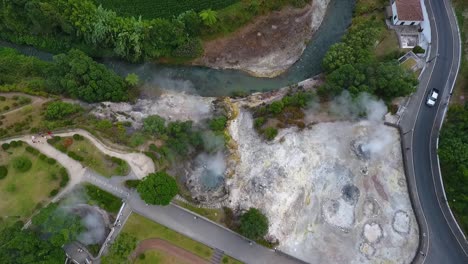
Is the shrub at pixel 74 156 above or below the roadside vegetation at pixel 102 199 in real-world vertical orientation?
above

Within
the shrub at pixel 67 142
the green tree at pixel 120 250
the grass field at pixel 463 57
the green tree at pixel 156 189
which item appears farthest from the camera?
the grass field at pixel 463 57

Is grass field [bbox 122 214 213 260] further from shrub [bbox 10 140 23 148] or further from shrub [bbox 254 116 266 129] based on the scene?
shrub [bbox 254 116 266 129]

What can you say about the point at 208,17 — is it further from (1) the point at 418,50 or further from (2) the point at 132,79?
(1) the point at 418,50

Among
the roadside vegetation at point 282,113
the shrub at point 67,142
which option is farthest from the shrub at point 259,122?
the shrub at point 67,142

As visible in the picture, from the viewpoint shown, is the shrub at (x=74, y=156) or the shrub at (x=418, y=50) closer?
the shrub at (x=74, y=156)

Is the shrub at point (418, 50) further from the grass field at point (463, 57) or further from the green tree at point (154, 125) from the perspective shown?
the green tree at point (154, 125)

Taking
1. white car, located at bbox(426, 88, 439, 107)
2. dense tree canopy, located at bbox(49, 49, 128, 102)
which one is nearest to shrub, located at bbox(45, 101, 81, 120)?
dense tree canopy, located at bbox(49, 49, 128, 102)

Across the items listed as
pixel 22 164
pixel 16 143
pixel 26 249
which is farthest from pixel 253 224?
pixel 16 143

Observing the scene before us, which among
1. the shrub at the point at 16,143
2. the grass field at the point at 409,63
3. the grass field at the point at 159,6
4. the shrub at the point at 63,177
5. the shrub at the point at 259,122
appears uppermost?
the grass field at the point at 409,63
